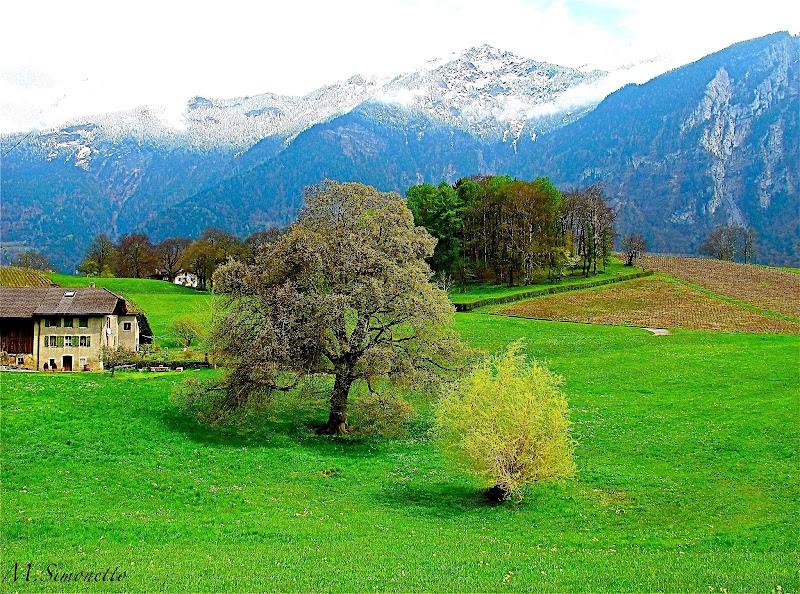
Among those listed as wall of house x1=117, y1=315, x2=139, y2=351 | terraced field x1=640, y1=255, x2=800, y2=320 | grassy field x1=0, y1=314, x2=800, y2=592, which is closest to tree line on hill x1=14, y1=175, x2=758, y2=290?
A: terraced field x1=640, y1=255, x2=800, y2=320

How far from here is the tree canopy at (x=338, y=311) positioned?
34375mm

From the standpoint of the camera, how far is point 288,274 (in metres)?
35.9

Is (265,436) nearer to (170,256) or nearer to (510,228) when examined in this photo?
(510,228)

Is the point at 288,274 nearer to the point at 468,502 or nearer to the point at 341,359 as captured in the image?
the point at 341,359

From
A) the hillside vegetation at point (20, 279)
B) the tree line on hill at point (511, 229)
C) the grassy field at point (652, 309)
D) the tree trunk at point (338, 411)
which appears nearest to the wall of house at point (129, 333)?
the hillside vegetation at point (20, 279)

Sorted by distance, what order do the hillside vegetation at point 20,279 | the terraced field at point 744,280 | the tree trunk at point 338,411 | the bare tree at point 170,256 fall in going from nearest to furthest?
the tree trunk at point 338,411 < the hillside vegetation at point 20,279 < the terraced field at point 744,280 < the bare tree at point 170,256

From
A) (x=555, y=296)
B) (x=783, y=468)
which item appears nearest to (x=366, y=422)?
(x=783, y=468)

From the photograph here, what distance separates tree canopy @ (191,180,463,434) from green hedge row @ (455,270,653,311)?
147ft

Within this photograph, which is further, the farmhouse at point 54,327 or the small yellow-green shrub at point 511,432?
the farmhouse at point 54,327

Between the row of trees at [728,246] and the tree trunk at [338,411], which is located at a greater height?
the row of trees at [728,246]

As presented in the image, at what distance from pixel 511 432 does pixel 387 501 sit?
221 inches

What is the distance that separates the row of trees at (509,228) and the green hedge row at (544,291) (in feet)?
20.5

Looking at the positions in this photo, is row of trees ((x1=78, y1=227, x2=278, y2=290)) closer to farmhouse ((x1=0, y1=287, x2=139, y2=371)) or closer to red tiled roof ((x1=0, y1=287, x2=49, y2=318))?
red tiled roof ((x1=0, y1=287, x2=49, y2=318))

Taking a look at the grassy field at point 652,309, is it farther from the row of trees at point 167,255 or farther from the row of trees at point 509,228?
the row of trees at point 167,255
